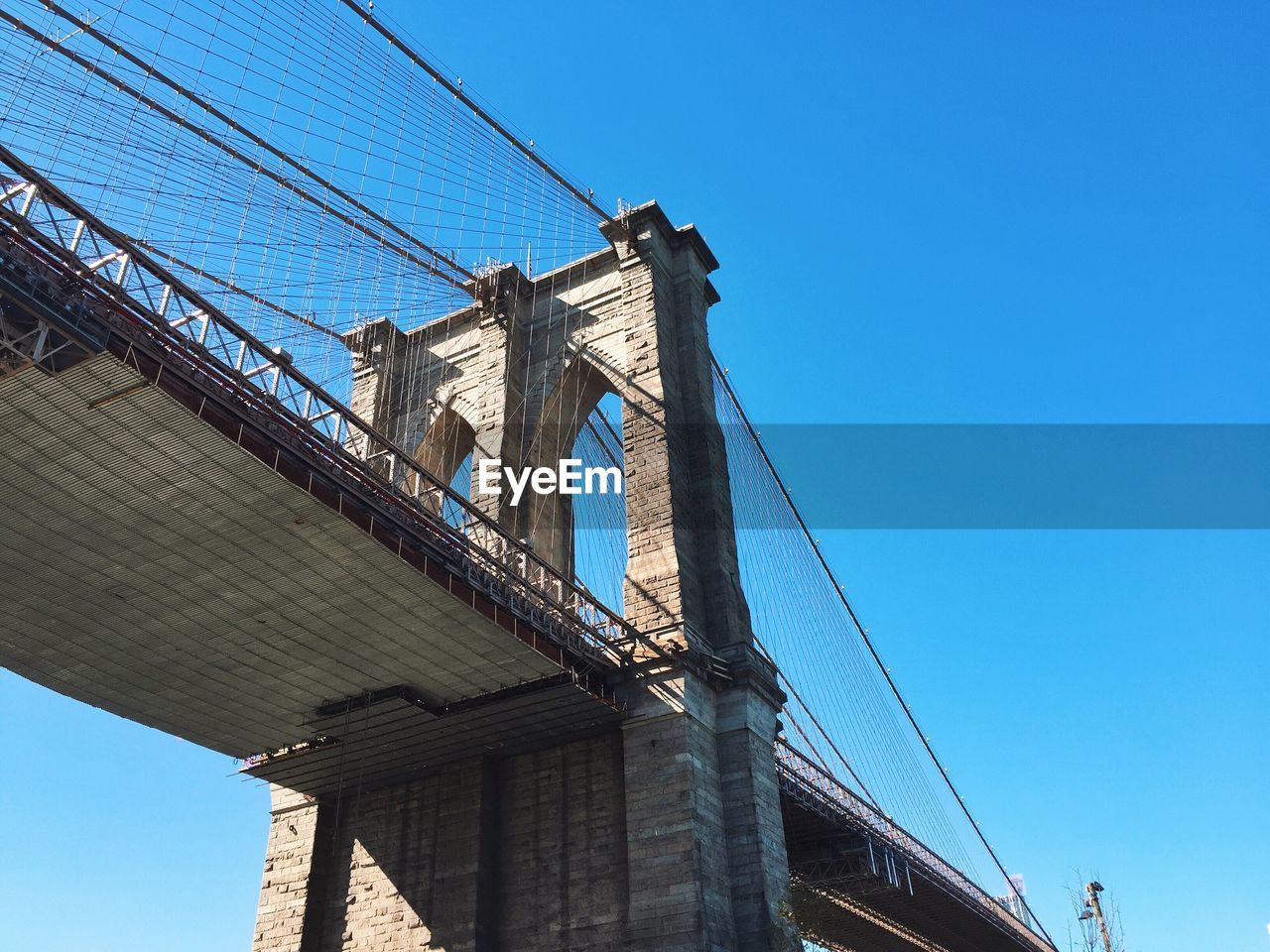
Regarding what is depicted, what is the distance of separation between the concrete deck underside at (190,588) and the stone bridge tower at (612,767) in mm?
2988

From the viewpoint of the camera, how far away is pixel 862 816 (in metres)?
35.8

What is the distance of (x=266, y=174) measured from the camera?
27750 millimetres

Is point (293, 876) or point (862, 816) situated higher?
point (862, 816)

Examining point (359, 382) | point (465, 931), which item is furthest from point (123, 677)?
point (359, 382)

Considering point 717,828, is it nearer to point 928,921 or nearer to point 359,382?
point 359,382

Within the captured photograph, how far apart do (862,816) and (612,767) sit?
14.2 metres

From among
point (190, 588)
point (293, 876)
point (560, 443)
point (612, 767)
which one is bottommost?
point (293, 876)

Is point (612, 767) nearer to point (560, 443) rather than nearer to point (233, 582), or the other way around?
point (233, 582)

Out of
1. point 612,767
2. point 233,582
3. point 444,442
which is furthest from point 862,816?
point 233,582

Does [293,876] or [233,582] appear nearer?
[233,582]

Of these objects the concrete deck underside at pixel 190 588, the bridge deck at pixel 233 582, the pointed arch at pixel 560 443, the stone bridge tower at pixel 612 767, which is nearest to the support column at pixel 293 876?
the stone bridge tower at pixel 612 767

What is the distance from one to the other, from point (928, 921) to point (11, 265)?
46.7m

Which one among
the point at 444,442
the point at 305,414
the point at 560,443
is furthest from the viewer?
the point at 444,442

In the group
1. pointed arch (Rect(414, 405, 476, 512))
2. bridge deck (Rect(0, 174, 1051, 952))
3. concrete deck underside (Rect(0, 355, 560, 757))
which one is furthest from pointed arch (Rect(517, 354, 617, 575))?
concrete deck underside (Rect(0, 355, 560, 757))
